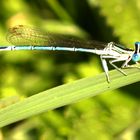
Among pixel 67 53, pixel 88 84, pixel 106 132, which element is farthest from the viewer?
pixel 67 53

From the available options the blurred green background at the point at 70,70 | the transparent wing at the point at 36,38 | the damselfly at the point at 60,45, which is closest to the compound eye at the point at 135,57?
the damselfly at the point at 60,45

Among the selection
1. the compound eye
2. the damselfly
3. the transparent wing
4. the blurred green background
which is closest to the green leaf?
the blurred green background

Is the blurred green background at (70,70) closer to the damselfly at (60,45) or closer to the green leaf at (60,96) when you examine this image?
the damselfly at (60,45)

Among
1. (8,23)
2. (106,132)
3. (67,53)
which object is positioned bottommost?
(106,132)

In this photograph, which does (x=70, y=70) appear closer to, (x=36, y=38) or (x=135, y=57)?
(x=36, y=38)

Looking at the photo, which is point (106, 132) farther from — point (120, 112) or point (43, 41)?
point (43, 41)

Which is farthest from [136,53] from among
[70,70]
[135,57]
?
[70,70]

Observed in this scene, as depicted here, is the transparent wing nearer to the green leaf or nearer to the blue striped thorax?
the blue striped thorax

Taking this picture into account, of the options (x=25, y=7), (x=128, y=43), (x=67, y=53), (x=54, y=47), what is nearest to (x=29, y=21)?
(x=25, y=7)
